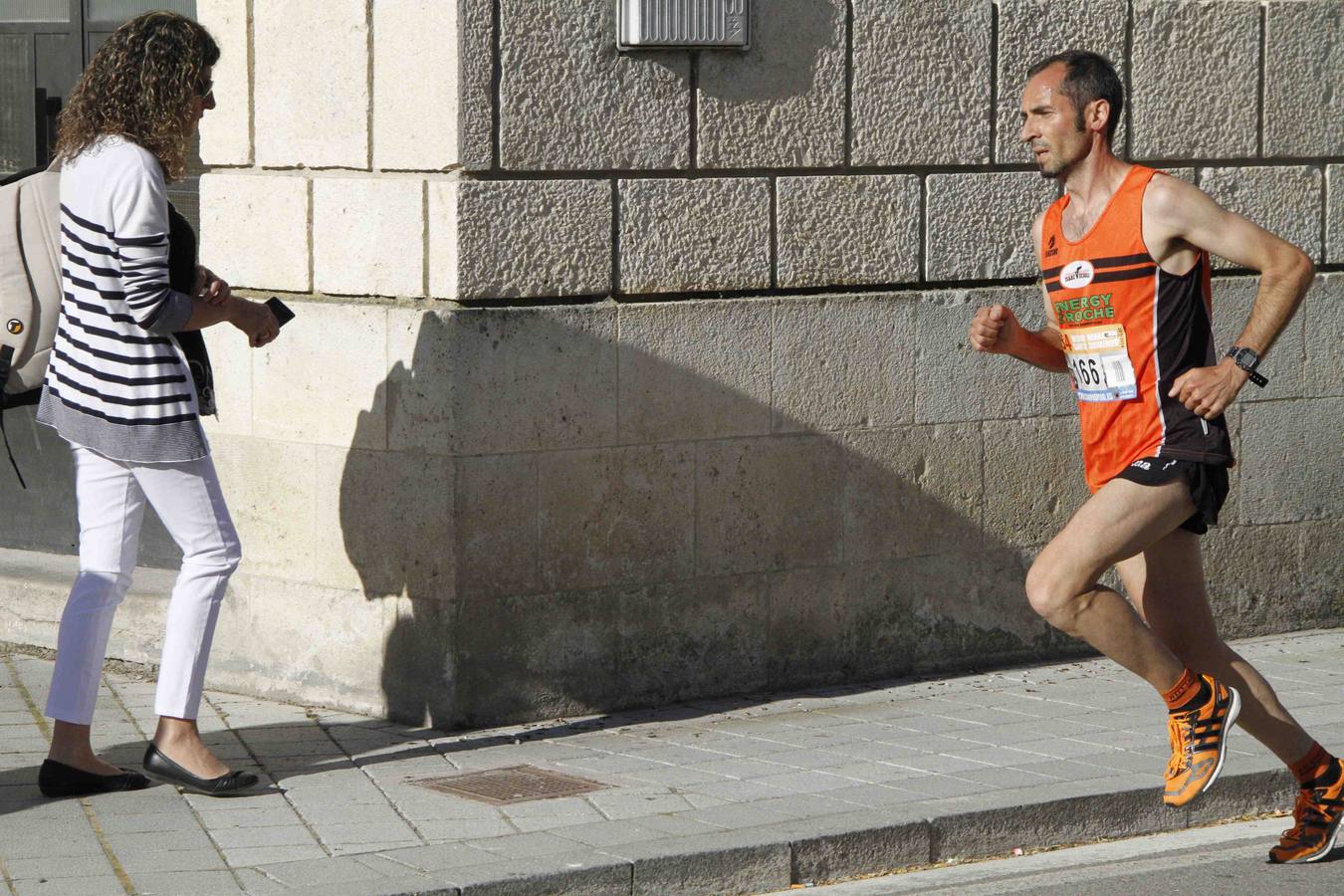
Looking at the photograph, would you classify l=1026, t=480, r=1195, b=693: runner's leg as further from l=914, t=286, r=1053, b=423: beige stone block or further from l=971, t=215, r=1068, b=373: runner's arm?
l=914, t=286, r=1053, b=423: beige stone block

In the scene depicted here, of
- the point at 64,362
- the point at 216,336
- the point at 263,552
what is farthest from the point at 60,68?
the point at 64,362

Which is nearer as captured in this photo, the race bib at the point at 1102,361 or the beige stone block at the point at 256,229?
the race bib at the point at 1102,361

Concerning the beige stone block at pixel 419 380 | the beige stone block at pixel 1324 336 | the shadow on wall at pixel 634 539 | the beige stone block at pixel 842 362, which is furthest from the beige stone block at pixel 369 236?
the beige stone block at pixel 1324 336

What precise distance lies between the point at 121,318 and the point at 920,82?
135 inches

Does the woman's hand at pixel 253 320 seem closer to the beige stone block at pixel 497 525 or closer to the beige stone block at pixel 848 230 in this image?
the beige stone block at pixel 497 525

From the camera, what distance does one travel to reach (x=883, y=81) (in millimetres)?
7715

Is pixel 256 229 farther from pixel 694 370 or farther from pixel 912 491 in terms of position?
pixel 912 491

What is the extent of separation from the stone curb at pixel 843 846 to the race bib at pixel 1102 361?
1.21 meters

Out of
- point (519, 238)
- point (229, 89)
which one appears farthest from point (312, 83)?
point (519, 238)

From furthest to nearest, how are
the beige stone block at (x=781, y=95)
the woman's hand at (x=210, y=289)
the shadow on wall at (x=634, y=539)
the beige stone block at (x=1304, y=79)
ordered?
the beige stone block at (x=1304, y=79) → the beige stone block at (x=781, y=95) → the shadow on wall at (x=634, y=539) → the woman's hand at (x=210, y=289)

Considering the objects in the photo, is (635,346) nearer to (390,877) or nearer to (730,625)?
(730,625)

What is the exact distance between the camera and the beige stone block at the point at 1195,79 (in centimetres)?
832

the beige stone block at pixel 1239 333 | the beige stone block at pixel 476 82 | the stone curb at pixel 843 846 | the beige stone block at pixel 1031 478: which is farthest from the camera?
the beige stone block at pixel 1239 333

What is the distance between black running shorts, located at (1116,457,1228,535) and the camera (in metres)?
5.33
